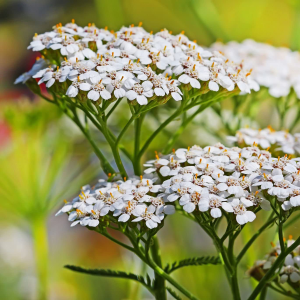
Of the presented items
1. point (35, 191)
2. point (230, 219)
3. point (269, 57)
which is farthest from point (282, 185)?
point (35, 191)

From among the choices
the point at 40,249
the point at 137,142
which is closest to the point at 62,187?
the point at 40,249

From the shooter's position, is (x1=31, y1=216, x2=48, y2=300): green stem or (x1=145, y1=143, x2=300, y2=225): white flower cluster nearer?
(x1=145, y1=143, x2=300, y2=225): white flower cluster

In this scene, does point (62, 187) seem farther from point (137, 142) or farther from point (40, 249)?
point (137, 142)

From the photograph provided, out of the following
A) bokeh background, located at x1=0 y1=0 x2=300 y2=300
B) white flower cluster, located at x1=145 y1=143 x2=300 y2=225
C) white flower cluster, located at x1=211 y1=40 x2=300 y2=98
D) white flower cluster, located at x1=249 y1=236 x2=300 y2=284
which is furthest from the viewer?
bokeh background, located at x1=0 y1=0 x2=300 y2=300

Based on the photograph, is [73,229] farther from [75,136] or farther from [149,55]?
[149,55]

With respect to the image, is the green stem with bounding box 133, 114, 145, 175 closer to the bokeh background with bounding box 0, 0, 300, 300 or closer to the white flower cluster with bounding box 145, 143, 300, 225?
the white flower cluster with bounding box 145, 143, 300, 225

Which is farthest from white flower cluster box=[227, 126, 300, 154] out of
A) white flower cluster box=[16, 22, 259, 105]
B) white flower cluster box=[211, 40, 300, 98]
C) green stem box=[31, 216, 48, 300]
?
green stem box=[31, 216, 48, 300]
